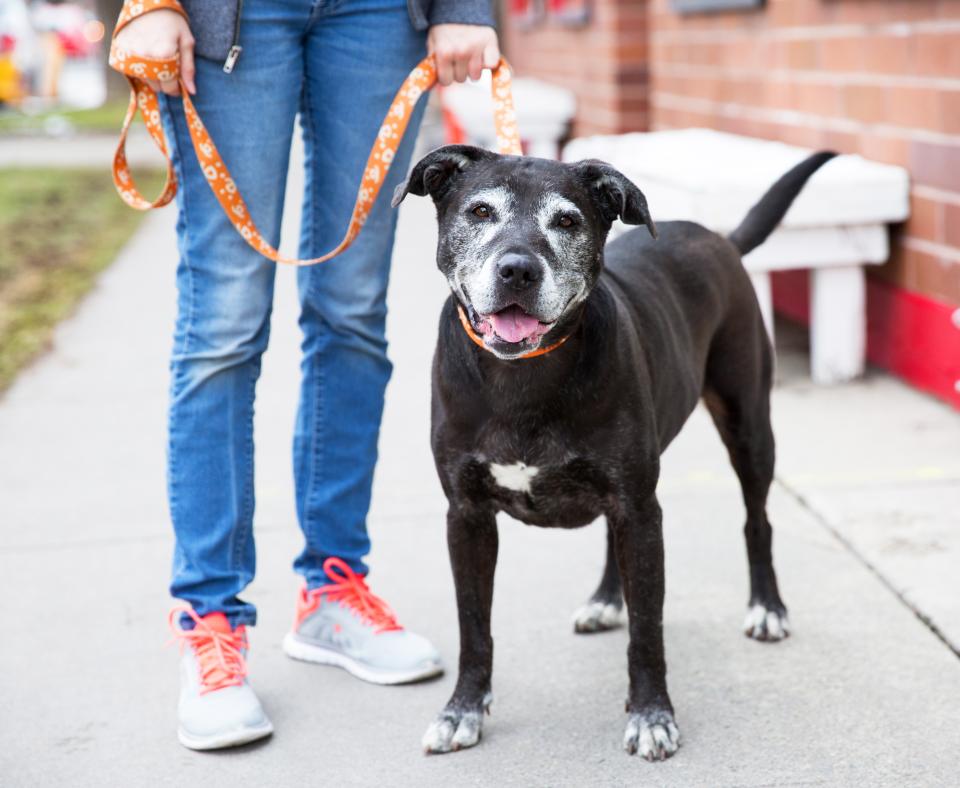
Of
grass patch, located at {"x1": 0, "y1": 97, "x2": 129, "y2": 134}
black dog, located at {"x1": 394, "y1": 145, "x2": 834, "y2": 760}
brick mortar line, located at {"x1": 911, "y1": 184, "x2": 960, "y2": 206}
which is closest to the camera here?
black dog, located at {"x1": 394, "y1": 145, "x2": 834, "y2": 760}

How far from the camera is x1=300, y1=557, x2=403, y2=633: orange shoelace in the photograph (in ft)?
11.5

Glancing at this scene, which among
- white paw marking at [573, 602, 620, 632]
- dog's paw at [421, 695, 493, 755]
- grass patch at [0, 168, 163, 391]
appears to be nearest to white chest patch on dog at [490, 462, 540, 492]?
dog's paw at [421, 695, 493, 755]

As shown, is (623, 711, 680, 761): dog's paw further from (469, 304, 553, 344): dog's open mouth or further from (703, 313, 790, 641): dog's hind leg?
(469, 304, 553, 344): dog's open mouth

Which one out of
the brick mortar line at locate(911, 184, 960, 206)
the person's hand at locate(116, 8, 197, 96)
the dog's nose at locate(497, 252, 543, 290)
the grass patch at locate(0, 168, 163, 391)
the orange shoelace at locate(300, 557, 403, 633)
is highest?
the person's hand at locate(116, 8, 197, 96)

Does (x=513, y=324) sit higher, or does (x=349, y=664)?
(x=513, y=324)

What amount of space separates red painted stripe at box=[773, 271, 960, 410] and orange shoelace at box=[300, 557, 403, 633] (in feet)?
9.36

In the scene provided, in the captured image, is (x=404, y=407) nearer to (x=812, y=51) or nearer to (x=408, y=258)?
(x=812, y=51)

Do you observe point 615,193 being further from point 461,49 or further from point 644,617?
point 644,617

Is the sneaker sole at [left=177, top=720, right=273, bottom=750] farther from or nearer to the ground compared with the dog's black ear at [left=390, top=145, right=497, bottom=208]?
nearer to the ground

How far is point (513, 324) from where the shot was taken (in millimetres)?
2791

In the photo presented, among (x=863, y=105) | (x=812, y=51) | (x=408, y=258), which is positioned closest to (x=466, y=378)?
(x=863, y=105)

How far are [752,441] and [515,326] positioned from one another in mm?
1041

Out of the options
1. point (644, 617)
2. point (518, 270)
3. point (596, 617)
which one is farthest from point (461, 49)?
point (596, 617)

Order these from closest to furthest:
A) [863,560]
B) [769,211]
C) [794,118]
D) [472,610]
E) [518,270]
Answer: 1. [518,270]
2. [472,610]
3. [769,211]
4. [863,560]
5. [794,118]
